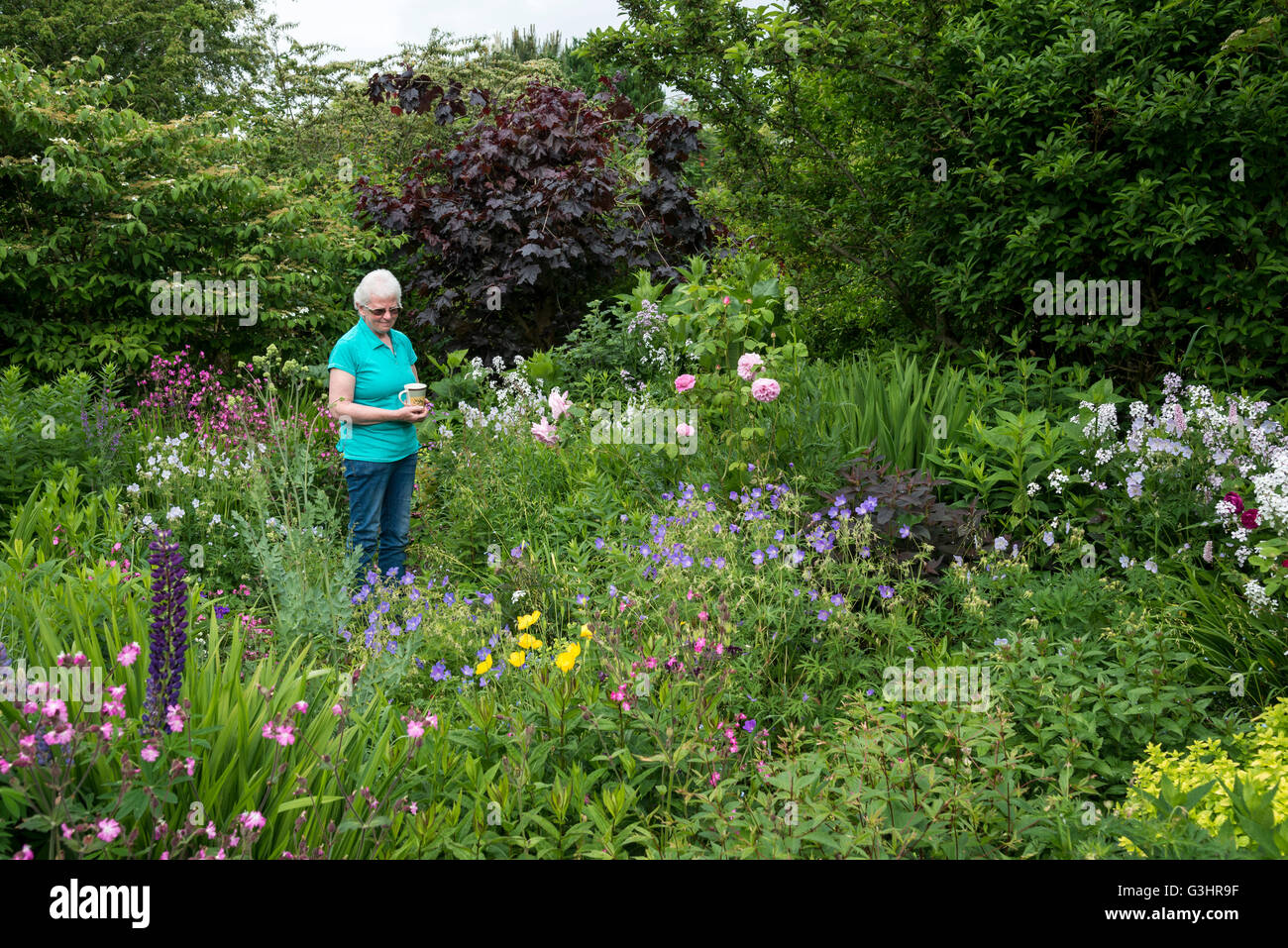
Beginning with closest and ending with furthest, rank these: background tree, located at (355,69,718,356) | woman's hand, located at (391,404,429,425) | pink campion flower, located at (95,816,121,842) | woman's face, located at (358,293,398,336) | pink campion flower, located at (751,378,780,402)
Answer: pink campion flower, located at (95,816,121,842) < pink campion flower, located at (751,378,780,402) < woman's hand, located at (391,404,429,425) < woman's face, located at (358,293,398,336) < background tree, located at (355,69,718,356)

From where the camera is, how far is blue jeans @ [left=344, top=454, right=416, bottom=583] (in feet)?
16.1

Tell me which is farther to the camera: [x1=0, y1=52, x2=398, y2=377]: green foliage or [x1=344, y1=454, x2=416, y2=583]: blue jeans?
[x1=0, y1=52, x2=398, y2=377]: green foliage

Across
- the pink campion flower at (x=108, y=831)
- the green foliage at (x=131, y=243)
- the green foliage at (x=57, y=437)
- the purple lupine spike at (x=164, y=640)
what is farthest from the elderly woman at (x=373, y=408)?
the green foliage at (x=131, y=243)

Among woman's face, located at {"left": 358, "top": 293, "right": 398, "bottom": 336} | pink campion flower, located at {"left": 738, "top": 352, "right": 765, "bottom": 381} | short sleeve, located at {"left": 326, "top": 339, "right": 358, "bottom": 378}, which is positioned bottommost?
pink campion flower, located at {"left": 738, "top": 352, "right": 765, "bottom": 381}

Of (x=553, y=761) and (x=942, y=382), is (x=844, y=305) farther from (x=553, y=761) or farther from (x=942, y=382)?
(x=553, y=761)

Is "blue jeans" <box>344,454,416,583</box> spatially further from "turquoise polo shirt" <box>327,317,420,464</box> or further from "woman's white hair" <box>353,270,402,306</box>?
"woman's white hair" <box>353,270,402,306</box>

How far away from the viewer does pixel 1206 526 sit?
4023 millimetres

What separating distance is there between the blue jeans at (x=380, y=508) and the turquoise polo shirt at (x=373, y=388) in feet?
0.24

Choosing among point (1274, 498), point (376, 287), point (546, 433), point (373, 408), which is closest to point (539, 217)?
point (546, 433)

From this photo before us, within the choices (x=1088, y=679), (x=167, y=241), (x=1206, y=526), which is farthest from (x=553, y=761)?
(x=167, y=241)

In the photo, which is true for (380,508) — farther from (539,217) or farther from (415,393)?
(539,217)

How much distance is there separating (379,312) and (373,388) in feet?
1.36

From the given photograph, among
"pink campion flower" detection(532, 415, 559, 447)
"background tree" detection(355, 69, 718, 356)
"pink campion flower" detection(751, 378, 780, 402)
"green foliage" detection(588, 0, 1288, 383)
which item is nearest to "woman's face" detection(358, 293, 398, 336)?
"pink campion flower" detection(532, 415, 559, 447)

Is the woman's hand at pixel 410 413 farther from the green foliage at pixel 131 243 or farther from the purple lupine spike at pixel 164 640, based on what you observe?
the green foliage at pixel 131 243
